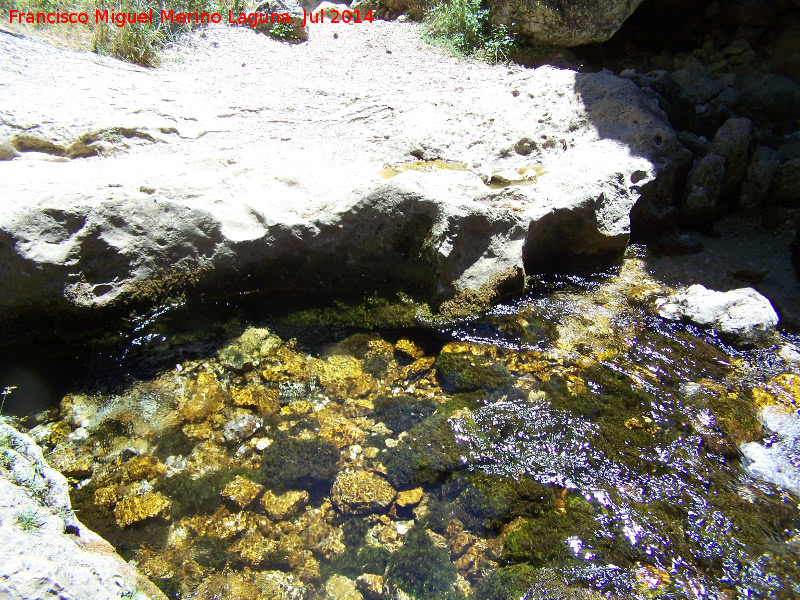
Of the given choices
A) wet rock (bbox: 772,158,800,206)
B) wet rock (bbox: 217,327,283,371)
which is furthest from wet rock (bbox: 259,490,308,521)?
wet rock (bbox: 772,158,800,206)

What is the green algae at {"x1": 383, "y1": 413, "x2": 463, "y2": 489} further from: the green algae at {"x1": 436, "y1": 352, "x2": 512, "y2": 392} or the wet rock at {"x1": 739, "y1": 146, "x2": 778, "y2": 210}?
the wet rock at {"x1": 739, "y1": 146, "x2": 778, "y2": 210}

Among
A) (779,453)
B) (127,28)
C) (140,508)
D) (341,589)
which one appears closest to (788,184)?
(779,453)

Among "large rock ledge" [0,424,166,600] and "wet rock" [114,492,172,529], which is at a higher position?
"large rock ledge" [0,424,166,600]

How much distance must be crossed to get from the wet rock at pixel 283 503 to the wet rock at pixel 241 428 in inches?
19.0

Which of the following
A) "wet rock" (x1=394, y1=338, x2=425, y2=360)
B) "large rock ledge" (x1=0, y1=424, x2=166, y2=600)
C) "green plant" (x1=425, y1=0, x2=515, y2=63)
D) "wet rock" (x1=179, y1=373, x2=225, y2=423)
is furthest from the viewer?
"green plant" (x1=425, y1=0, x2=515, y2=63)

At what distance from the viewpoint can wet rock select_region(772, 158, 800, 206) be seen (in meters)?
4.97

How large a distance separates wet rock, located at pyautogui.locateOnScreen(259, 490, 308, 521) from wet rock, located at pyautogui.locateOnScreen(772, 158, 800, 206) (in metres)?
5.36

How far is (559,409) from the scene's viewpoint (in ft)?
11.3

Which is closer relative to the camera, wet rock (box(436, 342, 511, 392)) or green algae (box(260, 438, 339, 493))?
A: green algae (box(260, 438, 339, 493))

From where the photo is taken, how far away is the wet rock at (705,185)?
4914 millimetres

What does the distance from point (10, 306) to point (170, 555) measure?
6.86 ft

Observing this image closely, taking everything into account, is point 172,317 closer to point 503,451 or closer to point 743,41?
point 503,451

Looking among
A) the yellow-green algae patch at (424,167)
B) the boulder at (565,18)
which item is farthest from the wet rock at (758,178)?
the yellow-green algae patch at (424,167)

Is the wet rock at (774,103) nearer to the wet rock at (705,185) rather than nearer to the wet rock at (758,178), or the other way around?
the wet rock at (758,178)
